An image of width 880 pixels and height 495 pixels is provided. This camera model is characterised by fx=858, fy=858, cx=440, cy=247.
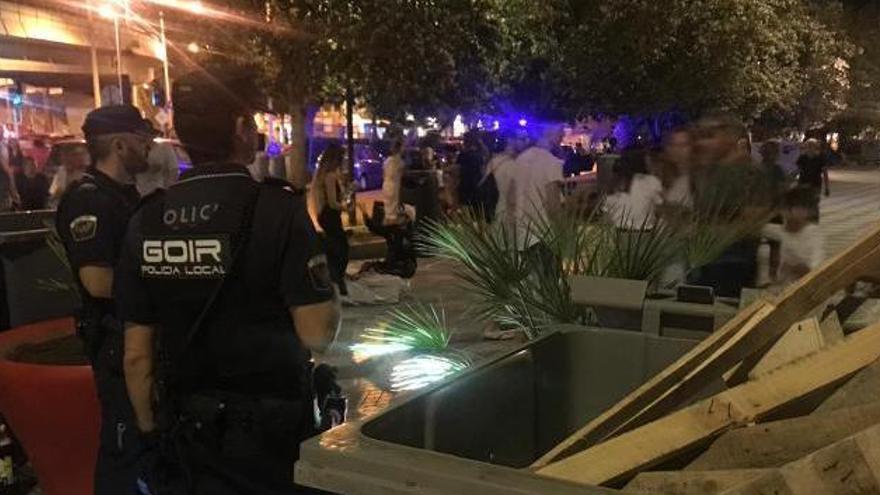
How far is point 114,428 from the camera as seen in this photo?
123 inches

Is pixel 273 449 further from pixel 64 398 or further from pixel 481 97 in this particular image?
pixel 481 97

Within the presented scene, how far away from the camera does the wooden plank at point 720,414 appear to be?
1739mm

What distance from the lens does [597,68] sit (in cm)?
1938

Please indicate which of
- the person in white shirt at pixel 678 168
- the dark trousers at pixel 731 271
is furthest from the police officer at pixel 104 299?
the person in white shirt at pixel 678 168

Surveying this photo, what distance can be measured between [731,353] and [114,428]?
220cm

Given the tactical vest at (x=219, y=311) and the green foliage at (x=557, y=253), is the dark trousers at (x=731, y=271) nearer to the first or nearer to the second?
the green foliage at (x=557, y=253)

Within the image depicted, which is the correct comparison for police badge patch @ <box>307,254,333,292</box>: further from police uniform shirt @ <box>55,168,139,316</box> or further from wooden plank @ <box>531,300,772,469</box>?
police uniform shirt @ <box>55,168,139,316</box>

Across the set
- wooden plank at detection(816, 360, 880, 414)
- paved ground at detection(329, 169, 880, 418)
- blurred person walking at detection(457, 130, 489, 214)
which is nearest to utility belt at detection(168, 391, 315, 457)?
paved ground at detection(329, 169, 880, 418)

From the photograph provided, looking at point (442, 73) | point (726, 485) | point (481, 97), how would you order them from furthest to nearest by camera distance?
point (481, 97)
point (442, 73)
point (726, 485)

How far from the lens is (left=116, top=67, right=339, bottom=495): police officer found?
2.22 metres

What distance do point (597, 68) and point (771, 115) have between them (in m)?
18.3

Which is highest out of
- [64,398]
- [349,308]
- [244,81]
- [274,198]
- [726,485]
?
[244,81]

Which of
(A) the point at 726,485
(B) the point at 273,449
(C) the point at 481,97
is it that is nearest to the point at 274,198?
(B) the point at 273,449

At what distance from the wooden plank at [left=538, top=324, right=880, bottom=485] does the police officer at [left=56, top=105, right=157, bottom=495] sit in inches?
72.2
